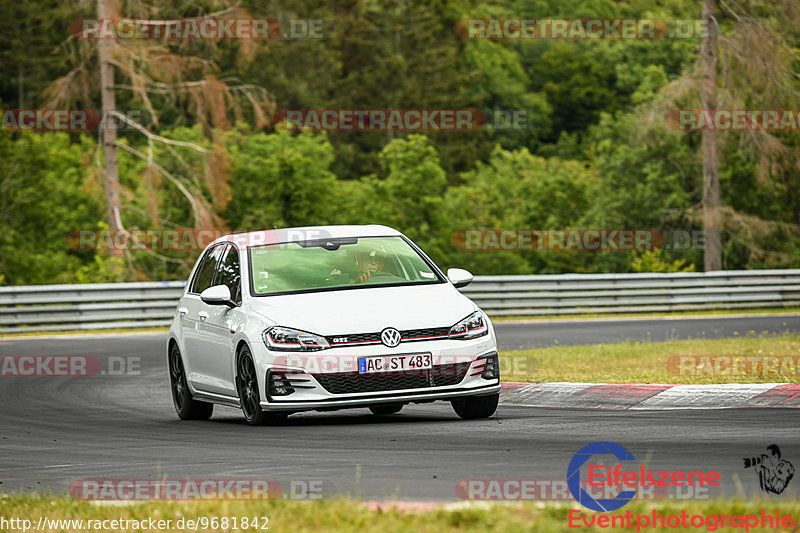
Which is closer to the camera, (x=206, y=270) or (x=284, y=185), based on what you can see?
(x=206, y=270)

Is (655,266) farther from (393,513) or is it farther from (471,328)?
(393,513)

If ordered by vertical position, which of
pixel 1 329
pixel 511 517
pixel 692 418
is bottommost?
pixel 1 329

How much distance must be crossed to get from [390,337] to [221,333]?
1.92 meters

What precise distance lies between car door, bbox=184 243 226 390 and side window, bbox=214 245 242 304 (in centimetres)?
20

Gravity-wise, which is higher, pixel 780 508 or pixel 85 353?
pixel 780 508

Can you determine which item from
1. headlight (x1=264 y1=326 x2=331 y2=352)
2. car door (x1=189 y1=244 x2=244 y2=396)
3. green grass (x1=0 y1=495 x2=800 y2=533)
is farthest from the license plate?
green grass (x1=0 y1=495 x2=800 y2=533)

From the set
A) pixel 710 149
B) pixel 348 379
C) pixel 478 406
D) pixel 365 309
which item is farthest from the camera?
pixel 710 149

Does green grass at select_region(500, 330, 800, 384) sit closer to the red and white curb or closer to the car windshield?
the red and white curb

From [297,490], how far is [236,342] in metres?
4.15

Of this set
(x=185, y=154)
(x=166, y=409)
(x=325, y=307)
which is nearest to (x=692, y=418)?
(x=325, y=307)

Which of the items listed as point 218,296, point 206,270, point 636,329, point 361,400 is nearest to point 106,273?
point 636,329

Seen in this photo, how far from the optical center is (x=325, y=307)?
11266mm

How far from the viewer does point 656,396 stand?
12.6 m

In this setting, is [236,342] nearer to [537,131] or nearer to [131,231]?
[131,231]
